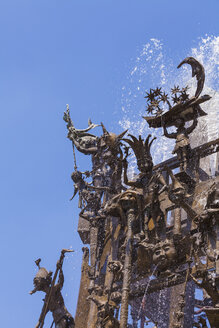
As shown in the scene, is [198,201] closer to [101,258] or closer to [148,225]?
[148,225]

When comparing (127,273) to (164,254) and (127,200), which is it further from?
(127,200)

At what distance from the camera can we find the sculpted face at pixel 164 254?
12297 millimetres

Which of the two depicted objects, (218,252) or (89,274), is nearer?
(218,252)

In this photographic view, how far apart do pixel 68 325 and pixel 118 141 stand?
523 centimetres

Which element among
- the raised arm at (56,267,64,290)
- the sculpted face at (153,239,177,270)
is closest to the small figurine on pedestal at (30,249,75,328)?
the raised arm at (56,267,64,290)

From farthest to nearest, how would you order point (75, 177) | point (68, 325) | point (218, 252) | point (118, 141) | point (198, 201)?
point (75, 177) → point (118, 141) → point (68, 325) → point (198, 201) → point (218, 252)

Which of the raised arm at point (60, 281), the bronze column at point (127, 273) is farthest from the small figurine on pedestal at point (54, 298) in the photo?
the bronze column at point (127, 273)

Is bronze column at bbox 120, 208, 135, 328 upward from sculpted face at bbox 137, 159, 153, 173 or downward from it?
downward

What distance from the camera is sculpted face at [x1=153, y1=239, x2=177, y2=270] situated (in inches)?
484

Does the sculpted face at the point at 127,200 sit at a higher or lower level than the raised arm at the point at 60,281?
higher

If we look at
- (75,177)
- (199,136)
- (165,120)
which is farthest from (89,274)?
(199,136)

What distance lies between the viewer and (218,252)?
10.8m

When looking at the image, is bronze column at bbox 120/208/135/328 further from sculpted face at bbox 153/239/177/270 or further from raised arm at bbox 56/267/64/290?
raised arm at bbox 56/267/64/290

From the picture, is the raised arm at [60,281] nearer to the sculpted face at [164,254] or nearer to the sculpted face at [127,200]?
the sculpted face at [127,200]
